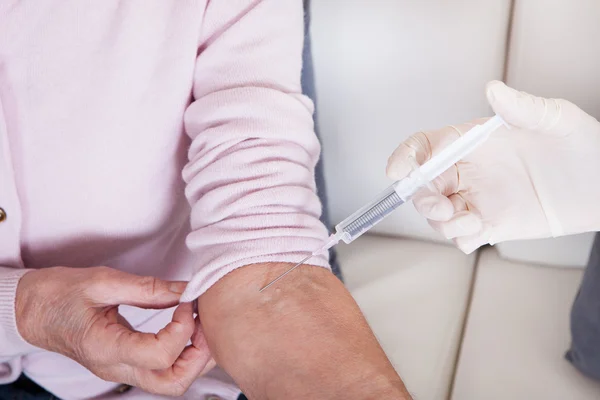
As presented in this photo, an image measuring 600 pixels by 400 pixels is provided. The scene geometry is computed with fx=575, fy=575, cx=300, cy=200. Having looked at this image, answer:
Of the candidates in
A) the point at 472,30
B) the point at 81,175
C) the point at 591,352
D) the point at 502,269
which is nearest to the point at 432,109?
the point at 472,30

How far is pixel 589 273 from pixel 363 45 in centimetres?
48

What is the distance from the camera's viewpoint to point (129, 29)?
635 millimetres

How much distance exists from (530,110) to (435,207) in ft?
0.41

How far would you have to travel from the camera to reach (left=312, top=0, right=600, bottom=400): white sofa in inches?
32.5

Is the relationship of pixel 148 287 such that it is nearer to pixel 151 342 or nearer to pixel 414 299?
pixel 151 342

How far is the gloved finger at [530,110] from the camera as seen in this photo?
1.72ft

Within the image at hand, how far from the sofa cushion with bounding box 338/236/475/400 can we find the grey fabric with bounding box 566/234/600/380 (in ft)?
0.58

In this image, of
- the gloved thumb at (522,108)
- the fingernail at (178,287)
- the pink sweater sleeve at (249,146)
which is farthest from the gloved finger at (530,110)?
the fingernail at (178,287)

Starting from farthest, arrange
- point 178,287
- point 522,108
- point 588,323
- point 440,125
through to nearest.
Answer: point 440,125
point 588,323
point 178,287
point 522,108

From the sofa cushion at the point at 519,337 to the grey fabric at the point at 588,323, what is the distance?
0.12 feet

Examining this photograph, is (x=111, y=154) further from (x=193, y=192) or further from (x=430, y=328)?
(x=430, y=328)

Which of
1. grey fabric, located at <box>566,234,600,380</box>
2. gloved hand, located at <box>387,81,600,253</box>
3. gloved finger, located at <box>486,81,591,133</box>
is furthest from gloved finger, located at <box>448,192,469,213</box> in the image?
grey fabric, located at <box>566,234,600,380</box>

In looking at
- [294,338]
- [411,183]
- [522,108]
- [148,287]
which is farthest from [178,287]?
[522,108]

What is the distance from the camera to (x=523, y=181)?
67 cm
